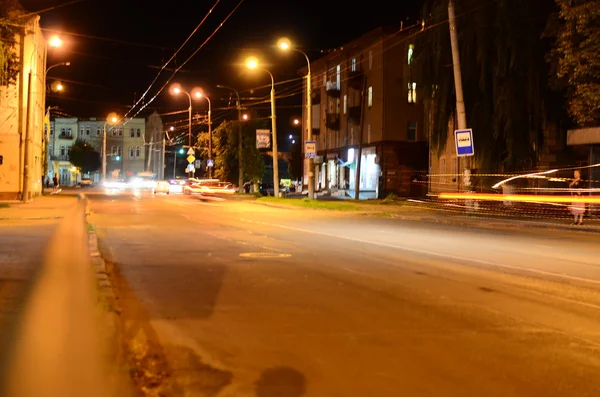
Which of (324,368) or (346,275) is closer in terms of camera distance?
(324,368)

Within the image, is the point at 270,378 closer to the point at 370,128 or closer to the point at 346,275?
the point at 346,275

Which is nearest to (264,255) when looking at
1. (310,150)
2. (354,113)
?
(310,150)

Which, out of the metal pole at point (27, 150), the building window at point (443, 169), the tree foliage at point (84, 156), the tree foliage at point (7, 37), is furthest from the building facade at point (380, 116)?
the tree foliage at point (84, 156)

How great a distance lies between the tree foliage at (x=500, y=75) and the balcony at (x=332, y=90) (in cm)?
2474

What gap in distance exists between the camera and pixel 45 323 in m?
7.61

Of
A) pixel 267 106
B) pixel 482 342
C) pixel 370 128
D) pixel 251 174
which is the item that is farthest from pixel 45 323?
pixel 267 106

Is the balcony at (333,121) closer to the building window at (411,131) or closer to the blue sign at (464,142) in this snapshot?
the building window at (411,131)

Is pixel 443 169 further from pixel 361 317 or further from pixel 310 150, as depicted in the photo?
pixel 361 317

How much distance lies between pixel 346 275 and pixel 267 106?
6151 cm

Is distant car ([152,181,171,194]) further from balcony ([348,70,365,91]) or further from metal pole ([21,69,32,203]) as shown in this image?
metal pole ([21,69,32,203])

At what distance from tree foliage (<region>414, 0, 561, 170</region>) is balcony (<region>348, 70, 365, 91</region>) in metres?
19.5

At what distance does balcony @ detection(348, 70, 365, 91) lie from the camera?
5148cm

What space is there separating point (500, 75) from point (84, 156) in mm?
73395

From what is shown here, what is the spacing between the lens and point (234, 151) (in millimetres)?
58000
